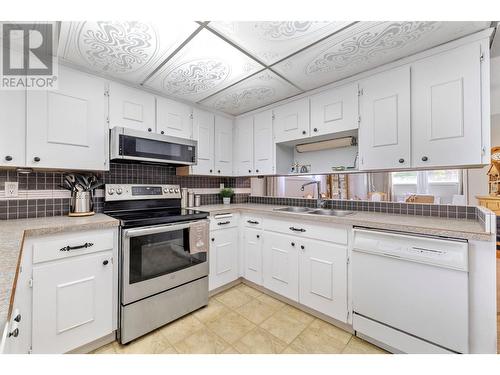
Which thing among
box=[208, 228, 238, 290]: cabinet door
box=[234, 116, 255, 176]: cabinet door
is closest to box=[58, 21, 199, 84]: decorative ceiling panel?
box=[234, 116, 255, 176]: cabinet door

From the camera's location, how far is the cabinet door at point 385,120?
1666mm

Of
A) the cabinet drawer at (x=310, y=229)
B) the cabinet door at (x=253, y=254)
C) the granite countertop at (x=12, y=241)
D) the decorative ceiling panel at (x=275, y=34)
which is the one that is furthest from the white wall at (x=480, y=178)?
the granite countertop at (x=12, y=241)

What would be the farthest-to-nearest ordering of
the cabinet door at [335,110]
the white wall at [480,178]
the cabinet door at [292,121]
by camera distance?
1. the cabinet door at [292,121]
2. the cabinet door at [335,110]
3. the white wall at [480,178]

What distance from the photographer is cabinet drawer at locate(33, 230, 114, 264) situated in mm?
1302

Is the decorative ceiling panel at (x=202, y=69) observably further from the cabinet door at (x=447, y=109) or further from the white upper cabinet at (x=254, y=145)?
the cabinet door at (x=447, y=109)

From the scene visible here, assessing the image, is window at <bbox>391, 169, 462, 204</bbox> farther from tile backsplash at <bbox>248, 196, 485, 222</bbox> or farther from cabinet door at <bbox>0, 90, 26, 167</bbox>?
cabinet door at <bbox>0, 90, 26, 167</bbox>

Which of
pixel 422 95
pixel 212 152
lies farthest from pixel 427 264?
pixel 212 152

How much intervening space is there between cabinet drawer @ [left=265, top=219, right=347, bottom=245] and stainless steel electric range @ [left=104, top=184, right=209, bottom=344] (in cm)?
70

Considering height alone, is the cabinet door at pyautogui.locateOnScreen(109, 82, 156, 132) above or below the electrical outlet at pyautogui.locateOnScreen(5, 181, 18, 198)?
above

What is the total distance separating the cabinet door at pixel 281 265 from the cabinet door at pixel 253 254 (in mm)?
68

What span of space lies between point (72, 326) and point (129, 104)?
71.1 inches
